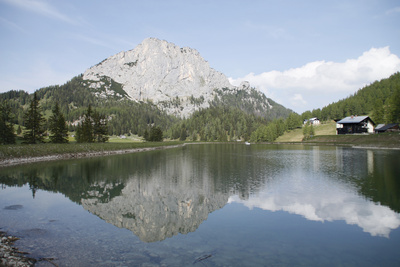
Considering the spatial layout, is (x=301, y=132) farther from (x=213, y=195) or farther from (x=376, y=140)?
(x=213, y=195)

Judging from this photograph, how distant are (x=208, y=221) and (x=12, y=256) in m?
11.1

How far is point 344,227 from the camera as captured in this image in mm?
15953

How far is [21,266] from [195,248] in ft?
25.9

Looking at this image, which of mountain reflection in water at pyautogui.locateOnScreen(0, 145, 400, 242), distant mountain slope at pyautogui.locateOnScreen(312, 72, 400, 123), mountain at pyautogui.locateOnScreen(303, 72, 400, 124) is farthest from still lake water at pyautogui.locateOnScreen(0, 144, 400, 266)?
distant mountain slope at pyautogui.locateOnScreen(312, 72, 400, 123)

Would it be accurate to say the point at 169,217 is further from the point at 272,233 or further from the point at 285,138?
the point at 285,138

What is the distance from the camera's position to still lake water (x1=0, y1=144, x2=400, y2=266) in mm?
12117

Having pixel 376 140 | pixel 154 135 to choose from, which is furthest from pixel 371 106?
pixel 154 135

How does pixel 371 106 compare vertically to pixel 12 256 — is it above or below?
above

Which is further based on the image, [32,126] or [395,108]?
[395,108]

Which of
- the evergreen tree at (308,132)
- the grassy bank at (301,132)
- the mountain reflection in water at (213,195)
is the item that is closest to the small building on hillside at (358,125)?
the grassy bank at (301,132)

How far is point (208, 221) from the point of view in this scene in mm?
17422

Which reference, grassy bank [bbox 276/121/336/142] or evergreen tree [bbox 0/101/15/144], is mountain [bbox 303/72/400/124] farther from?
evergreen tree [bbox 0/101/15/144]

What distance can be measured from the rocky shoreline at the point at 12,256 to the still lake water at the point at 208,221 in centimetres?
46

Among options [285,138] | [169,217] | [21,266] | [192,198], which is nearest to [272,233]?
[169,217]
